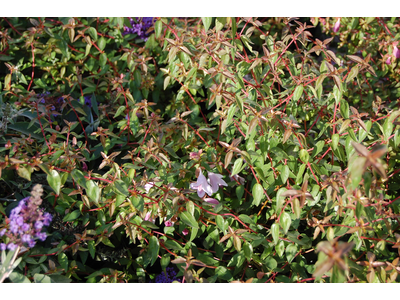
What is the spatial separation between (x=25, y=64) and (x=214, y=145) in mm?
1352

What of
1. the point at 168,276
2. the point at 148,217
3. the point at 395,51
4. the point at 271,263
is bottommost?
the point at 168,276

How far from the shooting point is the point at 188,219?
1201 mm

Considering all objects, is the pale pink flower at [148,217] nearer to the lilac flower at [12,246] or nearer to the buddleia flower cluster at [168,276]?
the buddleia flower cluster at [168,276]

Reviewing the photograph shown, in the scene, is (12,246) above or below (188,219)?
above

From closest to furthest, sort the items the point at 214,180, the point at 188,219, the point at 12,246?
the point at 12,246 < the point at 188,219 < the point at 214,180

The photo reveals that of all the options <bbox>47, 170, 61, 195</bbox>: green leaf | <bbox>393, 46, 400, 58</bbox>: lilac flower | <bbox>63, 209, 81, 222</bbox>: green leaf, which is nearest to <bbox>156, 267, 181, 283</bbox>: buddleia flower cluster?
<bbox>63, 209, 81, 222</bbox>: green leaf

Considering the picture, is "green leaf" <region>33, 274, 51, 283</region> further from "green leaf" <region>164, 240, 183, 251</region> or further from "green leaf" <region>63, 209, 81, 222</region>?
"green leaf" <region>164, 240, 183, 251</region>

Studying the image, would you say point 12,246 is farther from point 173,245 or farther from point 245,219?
point 245,219

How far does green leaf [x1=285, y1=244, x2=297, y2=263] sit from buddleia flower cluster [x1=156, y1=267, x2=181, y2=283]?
1.52 feet

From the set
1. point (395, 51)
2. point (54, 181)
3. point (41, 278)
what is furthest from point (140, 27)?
point (41, 278)

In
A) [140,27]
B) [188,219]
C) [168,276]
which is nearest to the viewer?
[188,219]

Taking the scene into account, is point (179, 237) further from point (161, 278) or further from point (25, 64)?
point (25, 64)

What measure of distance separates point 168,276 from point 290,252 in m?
0.54

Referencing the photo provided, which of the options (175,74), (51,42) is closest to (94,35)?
(51,42)
